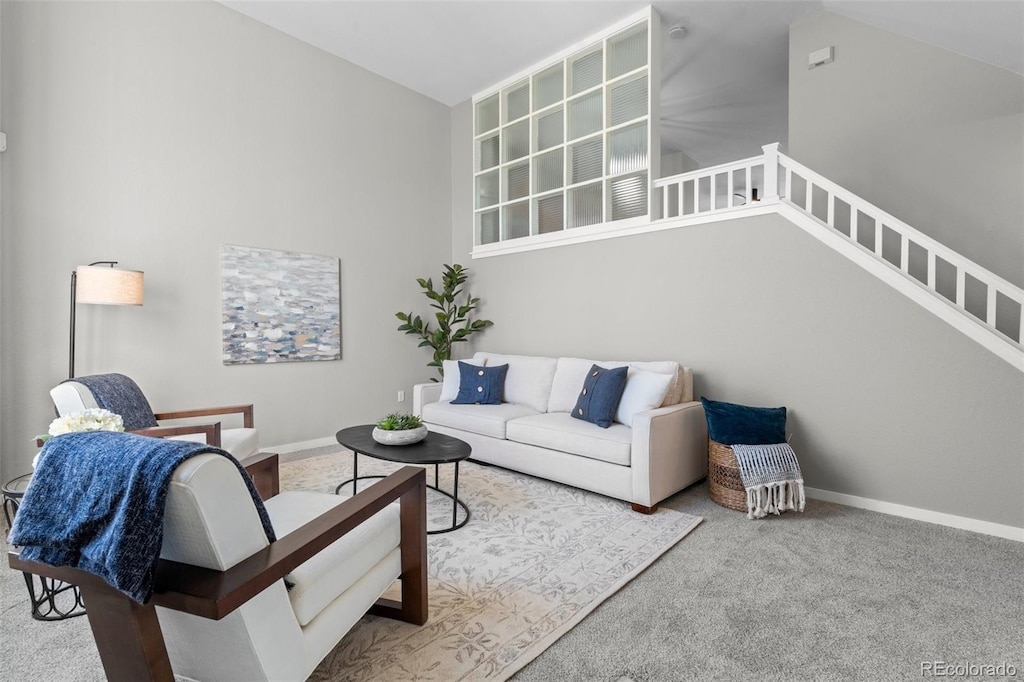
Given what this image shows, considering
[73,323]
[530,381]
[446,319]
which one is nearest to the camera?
[73,323]

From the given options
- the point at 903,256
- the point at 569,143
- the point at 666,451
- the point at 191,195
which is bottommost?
the point at 666,451

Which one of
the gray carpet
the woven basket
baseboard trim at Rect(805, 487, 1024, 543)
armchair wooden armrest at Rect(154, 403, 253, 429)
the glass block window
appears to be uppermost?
the glass block window

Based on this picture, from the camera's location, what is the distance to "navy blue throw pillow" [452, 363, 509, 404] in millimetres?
4359

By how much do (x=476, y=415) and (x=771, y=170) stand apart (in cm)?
284

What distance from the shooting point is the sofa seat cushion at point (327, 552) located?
4.34 ft

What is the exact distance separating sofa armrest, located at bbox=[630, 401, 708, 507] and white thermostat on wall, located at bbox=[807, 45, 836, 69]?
116 inches

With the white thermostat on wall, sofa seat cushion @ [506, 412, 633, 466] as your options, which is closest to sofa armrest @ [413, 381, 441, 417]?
sofa seat cushion @ [506, 412, 633, 466]

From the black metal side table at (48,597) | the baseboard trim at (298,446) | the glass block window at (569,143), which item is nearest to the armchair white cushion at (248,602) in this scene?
the black metal side table at (48,597)

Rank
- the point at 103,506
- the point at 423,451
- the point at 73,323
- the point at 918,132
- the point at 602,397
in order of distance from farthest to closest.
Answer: the point at 918,132, the point at 602,397, the point at 73,323, the point at 423,451, the point at 103,506

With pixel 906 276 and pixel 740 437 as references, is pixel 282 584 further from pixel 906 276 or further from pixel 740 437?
pixel 906 276

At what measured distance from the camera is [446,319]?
18.2 ft

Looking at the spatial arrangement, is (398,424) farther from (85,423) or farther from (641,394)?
(641,394)

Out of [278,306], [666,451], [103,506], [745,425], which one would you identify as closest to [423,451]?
[666,451]

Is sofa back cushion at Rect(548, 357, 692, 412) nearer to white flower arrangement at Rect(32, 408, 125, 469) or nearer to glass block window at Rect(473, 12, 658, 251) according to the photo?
glass block window at Rect(473, 12, 658, 251)
